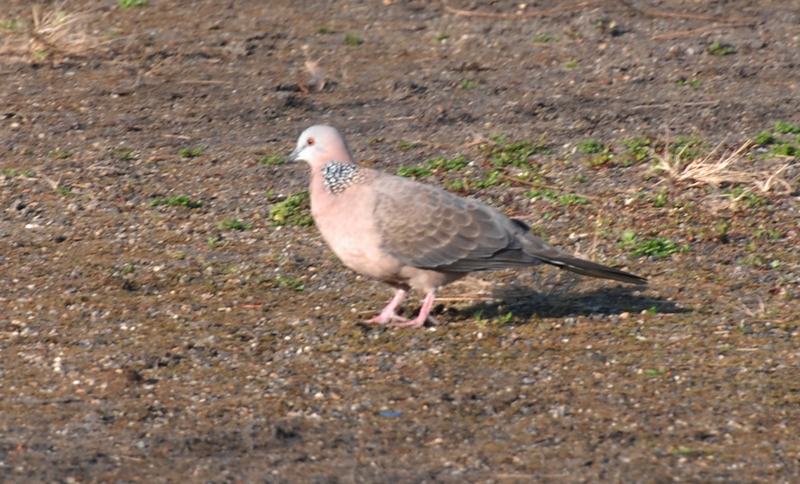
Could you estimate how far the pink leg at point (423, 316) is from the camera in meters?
5.58

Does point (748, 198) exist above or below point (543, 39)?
below

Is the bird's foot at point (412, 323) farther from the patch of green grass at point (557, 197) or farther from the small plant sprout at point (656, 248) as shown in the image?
the patch of green grass at point (557, 197)

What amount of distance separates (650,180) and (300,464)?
12.9ft

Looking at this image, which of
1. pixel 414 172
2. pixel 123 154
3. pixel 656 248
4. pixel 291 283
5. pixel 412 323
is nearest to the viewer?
pixel 412 323

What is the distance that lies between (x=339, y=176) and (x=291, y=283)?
2.84 ft

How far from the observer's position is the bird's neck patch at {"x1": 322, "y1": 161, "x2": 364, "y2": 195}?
556cm

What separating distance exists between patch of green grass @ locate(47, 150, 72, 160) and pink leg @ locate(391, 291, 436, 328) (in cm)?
353

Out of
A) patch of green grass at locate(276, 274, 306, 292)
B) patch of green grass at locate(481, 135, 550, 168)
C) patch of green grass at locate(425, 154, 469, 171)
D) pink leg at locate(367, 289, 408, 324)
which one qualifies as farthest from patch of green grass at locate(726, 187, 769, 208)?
patch of green grass at locate(276, 274, 306, 292)

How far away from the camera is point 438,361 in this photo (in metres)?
5.14

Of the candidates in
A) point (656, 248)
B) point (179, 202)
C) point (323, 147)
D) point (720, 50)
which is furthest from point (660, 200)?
point (720, 50)

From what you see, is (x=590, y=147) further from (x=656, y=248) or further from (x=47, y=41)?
(x=47, y=41)

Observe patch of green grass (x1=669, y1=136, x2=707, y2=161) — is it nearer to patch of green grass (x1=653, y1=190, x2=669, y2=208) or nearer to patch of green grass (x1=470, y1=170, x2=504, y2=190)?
patch of green grass (x1=653, y1=190, x2=669, y2=208)

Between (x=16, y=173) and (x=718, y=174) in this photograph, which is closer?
(x=718, y=174)

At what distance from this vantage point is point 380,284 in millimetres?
6289
